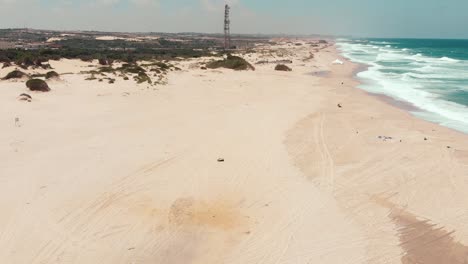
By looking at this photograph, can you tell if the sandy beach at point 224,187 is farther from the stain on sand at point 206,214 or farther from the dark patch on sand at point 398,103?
the dark patch on sand at point 398,103

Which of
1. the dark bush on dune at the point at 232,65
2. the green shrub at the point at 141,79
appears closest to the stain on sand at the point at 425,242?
the green shrub at the point at 141,79

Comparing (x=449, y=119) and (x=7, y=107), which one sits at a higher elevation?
(x=7, y=107)

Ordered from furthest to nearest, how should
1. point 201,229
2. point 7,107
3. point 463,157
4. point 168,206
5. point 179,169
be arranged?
point 7,107, point 463,157, point 179,169, point 168,206, point 201,229

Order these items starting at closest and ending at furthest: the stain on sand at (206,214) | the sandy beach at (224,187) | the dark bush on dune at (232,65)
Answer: the sandy beach at (224,187) → the stain on sand at (206,214) → the dark bush on dune at (232,65)

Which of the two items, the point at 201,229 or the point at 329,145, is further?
the point at 329,145

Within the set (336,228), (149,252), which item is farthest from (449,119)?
(149,252)

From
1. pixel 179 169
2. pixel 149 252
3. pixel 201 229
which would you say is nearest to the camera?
pixel 149 252

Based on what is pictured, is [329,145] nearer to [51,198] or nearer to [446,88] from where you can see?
[51,198]
